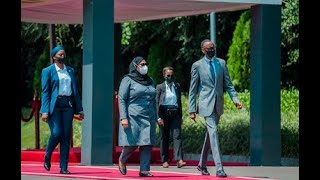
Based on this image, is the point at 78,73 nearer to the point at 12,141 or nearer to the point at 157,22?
the point at 157,22

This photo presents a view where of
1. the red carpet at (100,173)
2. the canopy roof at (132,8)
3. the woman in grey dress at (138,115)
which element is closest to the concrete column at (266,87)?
the canopy roof at (132,8)

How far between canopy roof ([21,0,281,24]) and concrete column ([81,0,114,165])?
61.3 inches

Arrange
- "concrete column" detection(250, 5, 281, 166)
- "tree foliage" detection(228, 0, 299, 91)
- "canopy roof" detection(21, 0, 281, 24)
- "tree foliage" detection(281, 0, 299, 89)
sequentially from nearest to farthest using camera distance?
"concrete column" detection(250, 5, 281, 166)
"canopy roof" detection(21, 0, 281, 24)
"tree foliage" detection(281, 0, 299, 89)
"tree foliage" detection(228, 0, 299, 91)

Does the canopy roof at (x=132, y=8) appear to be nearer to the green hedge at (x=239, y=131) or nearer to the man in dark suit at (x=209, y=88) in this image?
the green hedge at (x=239, y=131)

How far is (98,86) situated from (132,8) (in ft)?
12.5

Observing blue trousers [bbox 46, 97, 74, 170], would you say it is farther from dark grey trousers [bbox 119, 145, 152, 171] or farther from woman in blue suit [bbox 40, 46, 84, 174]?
dark grey trousers [bbox 119, 145, 152, 171]

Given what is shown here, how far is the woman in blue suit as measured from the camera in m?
16.9

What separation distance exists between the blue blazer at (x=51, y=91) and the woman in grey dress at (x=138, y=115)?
3.43ft

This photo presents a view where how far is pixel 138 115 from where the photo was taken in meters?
16.3

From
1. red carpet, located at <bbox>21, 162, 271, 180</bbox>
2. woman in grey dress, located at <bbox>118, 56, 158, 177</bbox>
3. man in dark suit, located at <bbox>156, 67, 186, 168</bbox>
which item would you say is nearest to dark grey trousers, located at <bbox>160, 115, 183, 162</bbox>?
man in dark suit, located at <bbox>156, 67, 186, 168</bbox>

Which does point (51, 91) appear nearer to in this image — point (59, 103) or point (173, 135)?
point (59, 103)

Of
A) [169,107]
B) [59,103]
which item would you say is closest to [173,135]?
[169,107]

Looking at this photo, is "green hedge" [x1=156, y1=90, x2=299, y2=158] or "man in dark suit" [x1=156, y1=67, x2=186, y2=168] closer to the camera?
"man in dark suit" [x1=156, y1=67, x2=186, y2=168]
